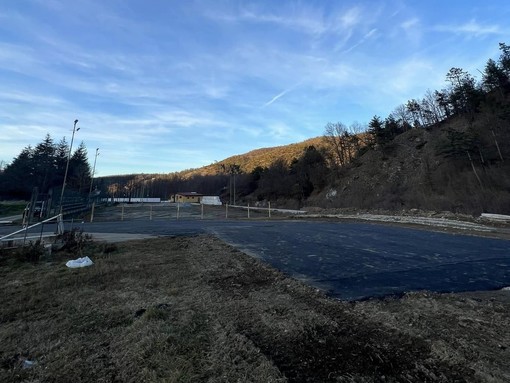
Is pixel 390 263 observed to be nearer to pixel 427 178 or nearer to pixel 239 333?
pixel 239 333

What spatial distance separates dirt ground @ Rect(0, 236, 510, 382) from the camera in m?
3.10

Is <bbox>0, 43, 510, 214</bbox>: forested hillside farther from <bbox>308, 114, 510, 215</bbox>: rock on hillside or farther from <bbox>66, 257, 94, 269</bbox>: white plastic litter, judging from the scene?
<bbox>66, 257, 94, 269</bbox>: white plastic litter

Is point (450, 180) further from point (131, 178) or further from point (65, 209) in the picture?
point (131, 178)

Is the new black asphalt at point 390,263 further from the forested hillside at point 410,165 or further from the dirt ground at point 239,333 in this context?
the forested hillside at point 410,165

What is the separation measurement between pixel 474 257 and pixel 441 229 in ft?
28.4

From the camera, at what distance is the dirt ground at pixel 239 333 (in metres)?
3.10

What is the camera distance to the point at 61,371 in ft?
10.5

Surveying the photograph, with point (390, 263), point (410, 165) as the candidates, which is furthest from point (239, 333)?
point (410, 165)

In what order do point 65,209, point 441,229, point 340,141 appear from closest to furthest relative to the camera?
point 441,229 → point 65,209 → point 340,141

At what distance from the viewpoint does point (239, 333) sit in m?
4.04

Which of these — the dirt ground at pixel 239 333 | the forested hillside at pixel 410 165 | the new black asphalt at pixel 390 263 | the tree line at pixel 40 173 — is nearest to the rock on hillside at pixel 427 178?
the forested hillside at pixel 410 165

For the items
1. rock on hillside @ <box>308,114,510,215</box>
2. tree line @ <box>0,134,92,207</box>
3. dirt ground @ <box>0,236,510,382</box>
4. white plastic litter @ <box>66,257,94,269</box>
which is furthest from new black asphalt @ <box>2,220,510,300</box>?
tree line @ <box>0,134,92,207</box>

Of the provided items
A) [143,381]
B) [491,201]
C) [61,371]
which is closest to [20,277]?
[61,371]

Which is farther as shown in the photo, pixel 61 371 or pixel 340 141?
pixel 340 141
